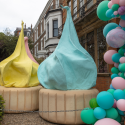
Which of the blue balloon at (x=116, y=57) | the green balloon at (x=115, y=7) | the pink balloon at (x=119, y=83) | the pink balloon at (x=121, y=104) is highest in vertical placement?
the green balloon at (x=115, y=7)

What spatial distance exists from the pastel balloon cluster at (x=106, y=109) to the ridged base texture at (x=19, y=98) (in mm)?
2333

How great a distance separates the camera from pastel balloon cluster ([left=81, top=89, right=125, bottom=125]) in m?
2.88

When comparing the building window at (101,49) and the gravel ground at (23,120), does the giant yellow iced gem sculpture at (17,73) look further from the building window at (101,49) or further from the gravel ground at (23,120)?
the building window at (101,49)

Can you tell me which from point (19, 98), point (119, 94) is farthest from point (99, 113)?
point (19, 98)

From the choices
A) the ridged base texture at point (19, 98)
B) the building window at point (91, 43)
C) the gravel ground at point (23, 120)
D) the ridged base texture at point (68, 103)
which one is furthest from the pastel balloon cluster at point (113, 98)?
the building window at point (91, 43)

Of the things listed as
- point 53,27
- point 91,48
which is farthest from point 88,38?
point 53,27

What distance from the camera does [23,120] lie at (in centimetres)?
422

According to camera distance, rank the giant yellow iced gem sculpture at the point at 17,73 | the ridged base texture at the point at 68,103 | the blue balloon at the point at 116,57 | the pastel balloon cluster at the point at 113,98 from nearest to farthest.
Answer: the pastel balloon cluster at the point at 113,98
the blue balloon at the point at 116,57
the ridged base texture at the point at 68,103
the giant yellow iced gem sculpture at the point at 17,73

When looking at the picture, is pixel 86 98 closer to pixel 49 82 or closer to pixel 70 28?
pixel 49 82

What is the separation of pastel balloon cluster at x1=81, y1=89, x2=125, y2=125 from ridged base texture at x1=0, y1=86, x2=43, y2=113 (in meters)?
2.33

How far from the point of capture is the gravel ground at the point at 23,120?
13.0ft

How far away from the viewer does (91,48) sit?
8.28 metres

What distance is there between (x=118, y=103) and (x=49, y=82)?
1798 millimetres

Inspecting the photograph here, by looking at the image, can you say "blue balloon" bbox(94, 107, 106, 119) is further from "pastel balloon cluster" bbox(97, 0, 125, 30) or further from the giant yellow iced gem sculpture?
the giant yellow iced gem sculpture
